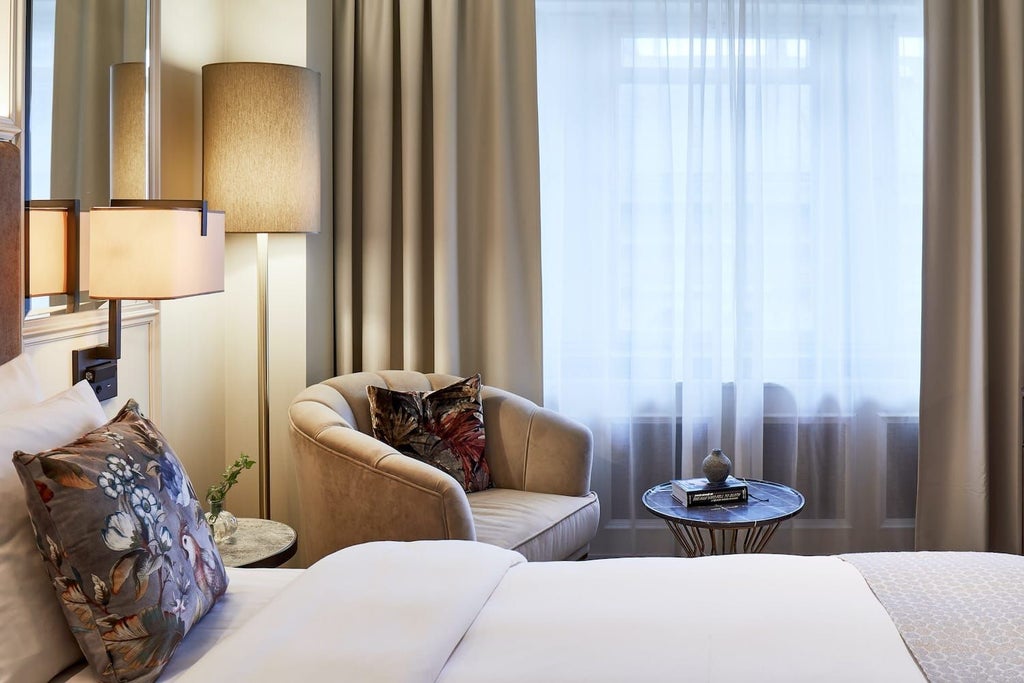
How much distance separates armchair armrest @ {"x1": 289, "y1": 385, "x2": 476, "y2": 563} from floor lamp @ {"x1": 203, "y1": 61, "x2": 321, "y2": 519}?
66cm

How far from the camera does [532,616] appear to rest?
1.66m

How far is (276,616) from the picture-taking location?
158cm

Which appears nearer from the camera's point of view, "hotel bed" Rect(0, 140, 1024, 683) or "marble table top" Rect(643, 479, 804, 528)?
"hotel bed" Rect(0, 140, 1024, 683)

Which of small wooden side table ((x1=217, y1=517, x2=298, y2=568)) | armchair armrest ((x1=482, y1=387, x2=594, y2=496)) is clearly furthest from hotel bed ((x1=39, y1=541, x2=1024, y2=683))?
armchair armrest ((x1=482, y1=387, x2=594, y2=496))

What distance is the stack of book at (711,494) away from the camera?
10.2 ft

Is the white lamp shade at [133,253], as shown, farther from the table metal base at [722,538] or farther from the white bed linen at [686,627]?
the table metal base at [722,538]

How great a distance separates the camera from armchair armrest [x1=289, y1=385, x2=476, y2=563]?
2693 millimetres

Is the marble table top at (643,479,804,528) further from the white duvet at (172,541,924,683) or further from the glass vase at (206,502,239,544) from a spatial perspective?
the glass vase at (206,502,239,544)

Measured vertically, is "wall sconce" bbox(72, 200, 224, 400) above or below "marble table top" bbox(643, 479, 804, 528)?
above

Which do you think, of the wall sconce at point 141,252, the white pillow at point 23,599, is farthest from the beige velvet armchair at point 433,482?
the white pillow at point 23,599

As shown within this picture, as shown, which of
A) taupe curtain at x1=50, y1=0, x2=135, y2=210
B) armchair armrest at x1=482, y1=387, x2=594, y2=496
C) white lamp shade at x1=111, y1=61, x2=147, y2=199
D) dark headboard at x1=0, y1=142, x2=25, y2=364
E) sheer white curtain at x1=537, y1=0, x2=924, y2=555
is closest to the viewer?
dark headboard at x1=0, y1=142, x2=25, y2=364

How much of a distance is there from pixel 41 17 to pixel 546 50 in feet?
6.96

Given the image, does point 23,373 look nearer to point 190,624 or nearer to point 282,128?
point 190,624

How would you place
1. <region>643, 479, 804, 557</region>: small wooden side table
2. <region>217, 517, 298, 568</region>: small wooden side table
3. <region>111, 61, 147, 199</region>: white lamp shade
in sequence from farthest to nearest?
<region>643, 479, 804, 557</region>: small wooden side table, <region>111, 61, 147, 199</region>: white lamp shade, <region>217, 517, 298, 568</region>: small wooden side table
